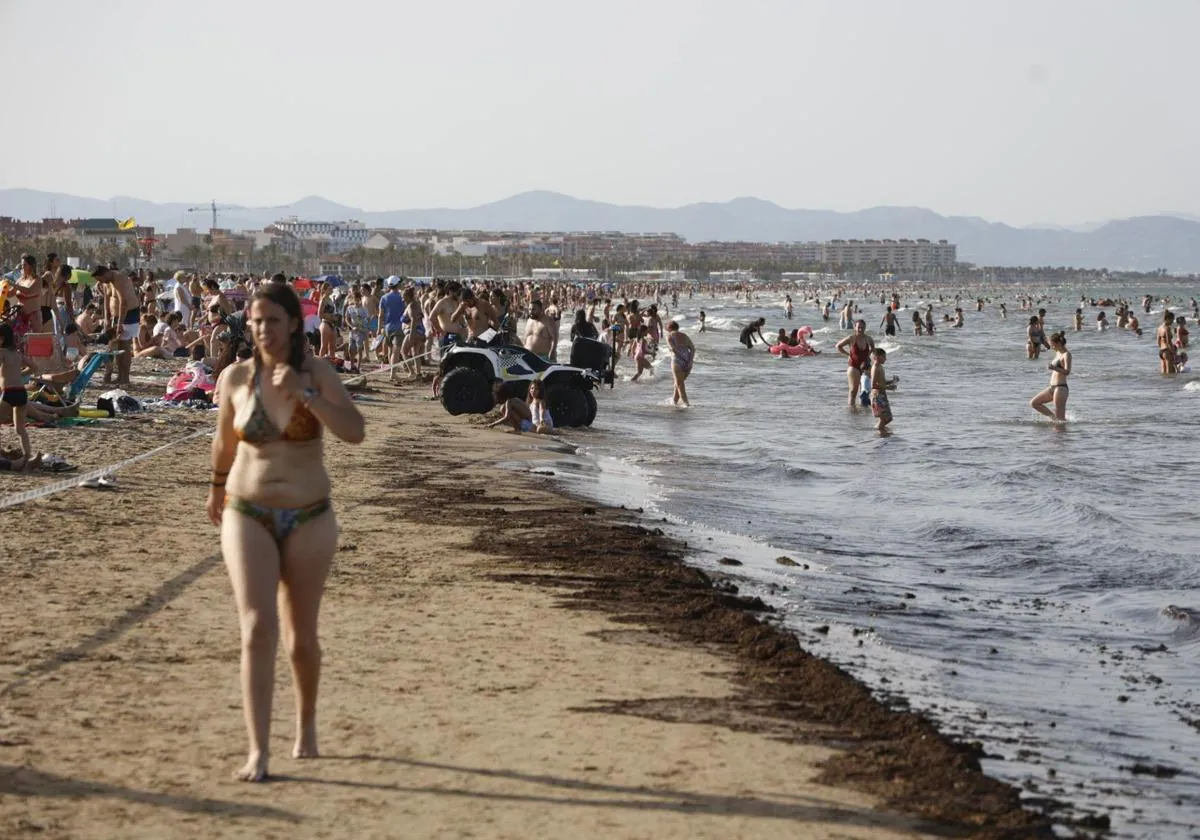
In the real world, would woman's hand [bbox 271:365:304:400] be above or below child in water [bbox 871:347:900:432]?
above

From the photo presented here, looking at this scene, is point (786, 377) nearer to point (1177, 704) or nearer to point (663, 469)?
point (663, 469)

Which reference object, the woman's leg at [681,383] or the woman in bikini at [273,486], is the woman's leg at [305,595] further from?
the woman's leg at [681,383]

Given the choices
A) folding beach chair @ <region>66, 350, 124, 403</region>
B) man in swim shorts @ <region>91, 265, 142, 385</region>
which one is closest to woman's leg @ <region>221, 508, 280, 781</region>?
folding beach chair @ <region>66, 350, 124, 403</region>

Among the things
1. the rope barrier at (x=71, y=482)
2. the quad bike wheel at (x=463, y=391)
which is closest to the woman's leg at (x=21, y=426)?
the rope barrier at (x=71, y=482)

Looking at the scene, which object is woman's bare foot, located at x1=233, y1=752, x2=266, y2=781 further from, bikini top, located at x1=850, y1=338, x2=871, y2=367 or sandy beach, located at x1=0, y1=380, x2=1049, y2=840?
bikini top, located at x1=850, y1=338, x2=871, y2=367

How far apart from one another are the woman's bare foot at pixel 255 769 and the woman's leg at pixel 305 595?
25cm

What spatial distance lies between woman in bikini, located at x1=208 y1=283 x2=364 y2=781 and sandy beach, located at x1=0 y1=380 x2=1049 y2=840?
44 centimetres

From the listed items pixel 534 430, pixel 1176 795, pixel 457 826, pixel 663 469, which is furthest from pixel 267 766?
pixel 534 430

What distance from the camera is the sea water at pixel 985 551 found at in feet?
20.4

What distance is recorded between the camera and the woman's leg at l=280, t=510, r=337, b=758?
4.53 meters

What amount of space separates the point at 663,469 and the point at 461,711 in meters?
9.91

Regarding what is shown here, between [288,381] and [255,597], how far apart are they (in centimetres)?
63

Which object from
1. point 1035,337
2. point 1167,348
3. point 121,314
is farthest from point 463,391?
point 1035,337

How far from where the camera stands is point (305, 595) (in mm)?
4605
